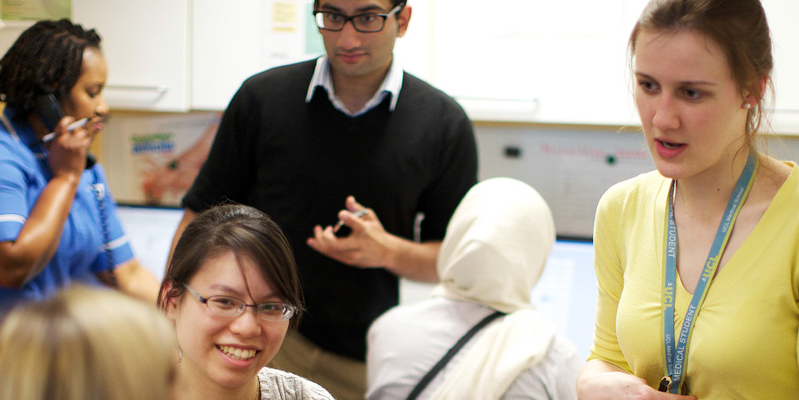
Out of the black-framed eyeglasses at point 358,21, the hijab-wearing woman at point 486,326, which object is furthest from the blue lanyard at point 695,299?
the black-framed eyeglasses at point 358,21

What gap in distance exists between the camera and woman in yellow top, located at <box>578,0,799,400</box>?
3.19 ft

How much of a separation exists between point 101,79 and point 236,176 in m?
0.41

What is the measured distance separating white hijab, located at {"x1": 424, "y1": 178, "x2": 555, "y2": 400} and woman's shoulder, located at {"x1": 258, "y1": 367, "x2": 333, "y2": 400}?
0.80 ft

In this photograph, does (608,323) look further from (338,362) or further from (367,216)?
(338,362)

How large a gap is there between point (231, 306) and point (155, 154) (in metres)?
2.22

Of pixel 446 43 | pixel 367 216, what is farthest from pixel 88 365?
pixel 446 43

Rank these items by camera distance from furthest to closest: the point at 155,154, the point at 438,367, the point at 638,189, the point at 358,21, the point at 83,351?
the point at 155,154
the point at 358,21
the point at 438,367
the point at 638,189
the point at 83,351

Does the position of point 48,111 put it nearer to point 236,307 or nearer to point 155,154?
point 236,307

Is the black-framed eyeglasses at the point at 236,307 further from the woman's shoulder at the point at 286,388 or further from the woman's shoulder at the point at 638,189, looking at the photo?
the woman's shoulder at the point at 638,189

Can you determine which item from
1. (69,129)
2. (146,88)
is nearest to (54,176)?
(69,129)

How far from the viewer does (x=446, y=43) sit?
260 centimetres

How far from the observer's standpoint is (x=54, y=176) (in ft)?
5.80

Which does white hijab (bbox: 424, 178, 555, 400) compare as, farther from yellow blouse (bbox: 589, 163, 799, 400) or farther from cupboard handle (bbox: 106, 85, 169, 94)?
cupboard handle (bbox: 106, 85, 169, 94)

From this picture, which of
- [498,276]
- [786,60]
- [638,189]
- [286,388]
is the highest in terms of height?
[786,60]
